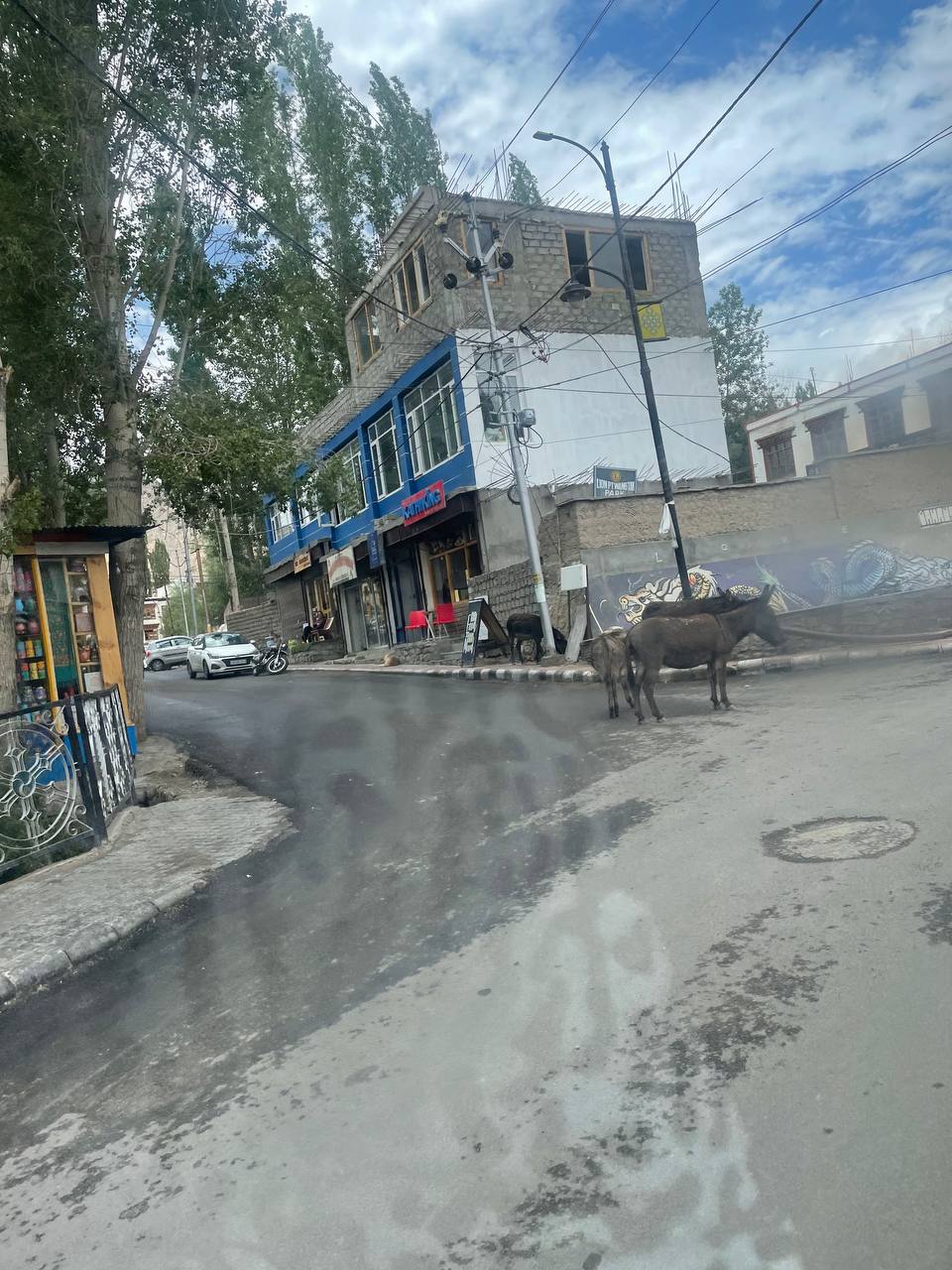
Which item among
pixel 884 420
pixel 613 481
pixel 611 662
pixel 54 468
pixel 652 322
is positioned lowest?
pixel 611 662

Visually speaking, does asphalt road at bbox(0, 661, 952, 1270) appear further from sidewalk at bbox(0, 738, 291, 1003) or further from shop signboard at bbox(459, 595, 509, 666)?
shop signboard at bbox(459, 595, 509, 666)

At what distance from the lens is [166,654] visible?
50.8m

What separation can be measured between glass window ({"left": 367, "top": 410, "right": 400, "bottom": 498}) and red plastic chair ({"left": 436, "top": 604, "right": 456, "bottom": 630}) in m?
6.02

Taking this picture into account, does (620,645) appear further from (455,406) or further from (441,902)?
(455,406)

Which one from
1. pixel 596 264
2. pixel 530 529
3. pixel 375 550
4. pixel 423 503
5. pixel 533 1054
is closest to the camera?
pixel 533 1054

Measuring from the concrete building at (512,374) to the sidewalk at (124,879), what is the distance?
16.1 metres

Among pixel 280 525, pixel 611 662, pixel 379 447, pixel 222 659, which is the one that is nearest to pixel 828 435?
pixel 379 447

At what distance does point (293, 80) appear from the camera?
41.6 m

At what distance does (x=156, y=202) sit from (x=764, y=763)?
Answer: 13392 millimetres

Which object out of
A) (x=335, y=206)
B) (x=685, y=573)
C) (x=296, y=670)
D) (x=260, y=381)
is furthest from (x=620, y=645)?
(x=335, y=206)

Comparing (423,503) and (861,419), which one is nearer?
(423,503)

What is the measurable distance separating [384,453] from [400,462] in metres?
1.89

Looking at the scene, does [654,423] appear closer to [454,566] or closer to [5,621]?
[454,566]

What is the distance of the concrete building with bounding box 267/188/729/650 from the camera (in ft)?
90.0
